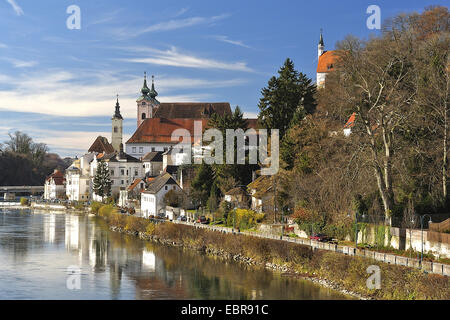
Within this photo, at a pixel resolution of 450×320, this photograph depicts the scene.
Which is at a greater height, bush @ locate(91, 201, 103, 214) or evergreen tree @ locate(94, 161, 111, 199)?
evergreen tree @ locate(94, 161, 111, 199)

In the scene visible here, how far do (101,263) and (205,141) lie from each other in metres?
28.6

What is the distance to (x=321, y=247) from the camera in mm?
32375

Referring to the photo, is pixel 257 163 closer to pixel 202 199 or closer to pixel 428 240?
pixel 202 199

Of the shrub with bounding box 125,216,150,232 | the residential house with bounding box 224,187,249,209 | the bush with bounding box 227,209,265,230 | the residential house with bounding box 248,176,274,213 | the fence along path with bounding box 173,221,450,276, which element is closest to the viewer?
the fence along path with bounding box 173,221,450,276

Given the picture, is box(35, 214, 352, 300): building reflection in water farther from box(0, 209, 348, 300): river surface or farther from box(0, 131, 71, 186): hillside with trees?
box(0, 131, 71, 186): hillside with trees

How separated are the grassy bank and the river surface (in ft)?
3.92

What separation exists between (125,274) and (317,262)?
11.4 metres

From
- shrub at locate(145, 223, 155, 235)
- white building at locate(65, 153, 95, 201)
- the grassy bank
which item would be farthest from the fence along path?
white building at locate(65, 153, 95, 201)

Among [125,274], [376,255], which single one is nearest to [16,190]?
[125,274]

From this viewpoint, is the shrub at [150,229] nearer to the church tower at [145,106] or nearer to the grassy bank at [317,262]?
the grassy bank at [317,262]

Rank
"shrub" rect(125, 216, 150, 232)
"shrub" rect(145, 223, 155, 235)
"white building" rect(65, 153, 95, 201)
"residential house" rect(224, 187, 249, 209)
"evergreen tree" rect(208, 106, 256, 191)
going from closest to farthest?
"residential house" rect(224, 187, 249, 209) → "shrub" rect(145, 223, 155, 235) → "evergreen tree" rect(208, 106, 256, 191) → "shrub" rect(125, 216, 150, 232) → "white building" rect(65, 153, 95, 201)

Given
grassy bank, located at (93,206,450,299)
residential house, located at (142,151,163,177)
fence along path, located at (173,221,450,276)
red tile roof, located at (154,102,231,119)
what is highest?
red tile roof, located at (154,102,231,119)

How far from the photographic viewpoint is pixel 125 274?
34125mm

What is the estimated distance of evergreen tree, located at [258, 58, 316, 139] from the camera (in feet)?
178
